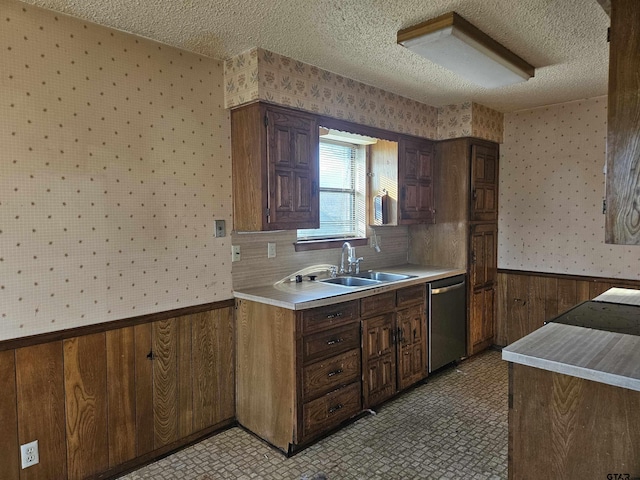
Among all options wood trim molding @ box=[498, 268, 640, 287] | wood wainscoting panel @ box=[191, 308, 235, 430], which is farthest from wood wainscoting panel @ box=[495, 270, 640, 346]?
wood wainscoting panel @ box=[191, 308, 235, 430]

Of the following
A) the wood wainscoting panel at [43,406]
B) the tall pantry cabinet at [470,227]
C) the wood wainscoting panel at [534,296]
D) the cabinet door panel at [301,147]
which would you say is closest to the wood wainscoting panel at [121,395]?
the wood wainscoting panel at [43,406]

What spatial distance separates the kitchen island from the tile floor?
0.93m

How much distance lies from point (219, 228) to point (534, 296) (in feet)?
10.6

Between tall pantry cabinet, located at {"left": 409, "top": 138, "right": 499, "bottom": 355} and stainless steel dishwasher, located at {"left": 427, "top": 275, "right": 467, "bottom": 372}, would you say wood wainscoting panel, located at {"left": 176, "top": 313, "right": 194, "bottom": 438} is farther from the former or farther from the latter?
tall pantry cabinet, located at {"left": 409, "top": 138, "right": 499, "bottom": 355}

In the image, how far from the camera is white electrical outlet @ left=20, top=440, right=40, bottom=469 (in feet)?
6.79

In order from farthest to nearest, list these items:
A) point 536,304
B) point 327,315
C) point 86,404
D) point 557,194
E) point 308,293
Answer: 1. point 536,304
2. point 557,194
3. point 308,293
4. point 327,315
5. point 86,404

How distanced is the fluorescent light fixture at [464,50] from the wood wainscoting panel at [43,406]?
2533 millimetres

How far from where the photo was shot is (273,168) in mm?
2750

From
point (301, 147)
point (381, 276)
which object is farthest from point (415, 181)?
point (301, 147)

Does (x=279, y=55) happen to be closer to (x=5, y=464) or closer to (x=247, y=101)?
(x=247, y=101)

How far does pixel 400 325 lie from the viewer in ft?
10.9

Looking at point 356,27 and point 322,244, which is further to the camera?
point 322,244

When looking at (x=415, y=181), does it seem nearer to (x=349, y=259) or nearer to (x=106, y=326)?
(x=349, y=259)

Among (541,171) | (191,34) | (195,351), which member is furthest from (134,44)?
(541,171)
